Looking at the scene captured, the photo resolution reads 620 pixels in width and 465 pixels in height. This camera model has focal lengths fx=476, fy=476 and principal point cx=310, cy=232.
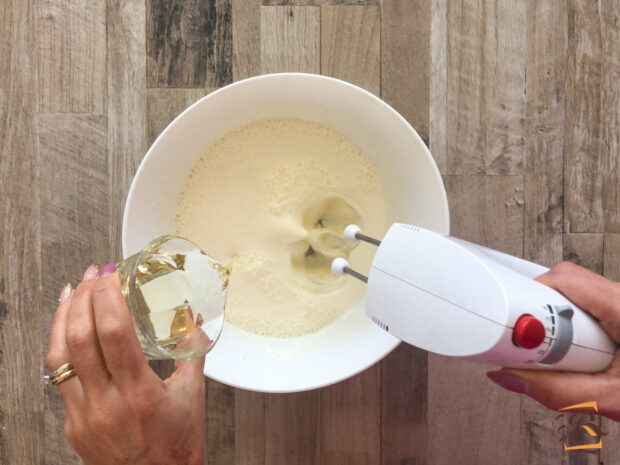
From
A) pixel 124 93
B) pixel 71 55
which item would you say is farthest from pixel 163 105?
pixel 71 55

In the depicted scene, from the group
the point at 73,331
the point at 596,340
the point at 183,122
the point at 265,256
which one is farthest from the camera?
the point at 265,256

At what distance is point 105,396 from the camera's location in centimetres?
50

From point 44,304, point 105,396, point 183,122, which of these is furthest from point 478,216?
point 44,304

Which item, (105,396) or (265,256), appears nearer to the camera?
(105,396)

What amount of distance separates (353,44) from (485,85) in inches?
10.2

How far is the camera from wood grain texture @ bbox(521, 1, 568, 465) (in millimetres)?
904

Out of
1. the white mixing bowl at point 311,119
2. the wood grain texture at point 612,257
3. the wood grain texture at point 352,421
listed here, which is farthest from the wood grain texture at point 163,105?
the wood grain texture at point 612,257

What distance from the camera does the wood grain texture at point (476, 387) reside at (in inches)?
35.1

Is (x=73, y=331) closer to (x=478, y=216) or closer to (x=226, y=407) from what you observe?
(x=226, y=407)

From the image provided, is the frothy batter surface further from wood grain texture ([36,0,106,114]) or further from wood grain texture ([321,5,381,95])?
→ wood grain texture ([36,0,106,114])

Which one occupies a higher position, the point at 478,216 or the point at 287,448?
the point at 478,216

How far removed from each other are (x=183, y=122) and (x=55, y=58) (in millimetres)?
341

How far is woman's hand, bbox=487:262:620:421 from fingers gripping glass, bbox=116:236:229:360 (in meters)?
0.40

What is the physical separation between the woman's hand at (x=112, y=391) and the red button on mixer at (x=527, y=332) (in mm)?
384
